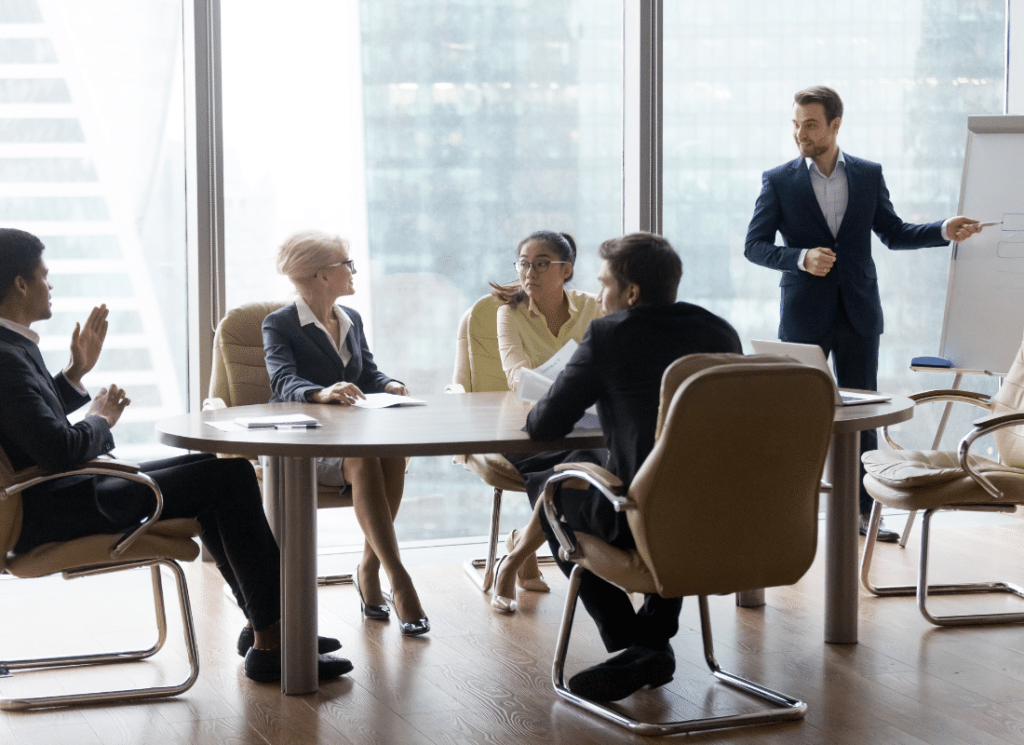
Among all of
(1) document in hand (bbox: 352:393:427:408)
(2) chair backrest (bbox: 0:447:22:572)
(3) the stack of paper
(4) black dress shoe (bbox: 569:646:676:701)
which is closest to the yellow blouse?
(1) document in hand (bbox: 352:393:427:408)

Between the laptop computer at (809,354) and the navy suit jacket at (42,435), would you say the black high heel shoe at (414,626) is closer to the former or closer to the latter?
the navy suit jacket at (42,435)

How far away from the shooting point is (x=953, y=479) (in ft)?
11.7

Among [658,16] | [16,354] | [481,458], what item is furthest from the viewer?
[658,16]

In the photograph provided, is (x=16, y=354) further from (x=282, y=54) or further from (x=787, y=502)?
(x=282, y=54)

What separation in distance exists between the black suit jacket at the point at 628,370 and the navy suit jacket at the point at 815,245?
1.99 m

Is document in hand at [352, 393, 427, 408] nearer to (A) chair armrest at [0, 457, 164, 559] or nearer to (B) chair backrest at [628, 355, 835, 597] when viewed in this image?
(A) chair armrest at [0, 457, 164, 559]

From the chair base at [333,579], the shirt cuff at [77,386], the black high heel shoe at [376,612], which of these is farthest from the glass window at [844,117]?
the shirt cuff at [77,386]

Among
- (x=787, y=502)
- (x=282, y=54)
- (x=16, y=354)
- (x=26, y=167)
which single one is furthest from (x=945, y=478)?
(x=26, y=167)

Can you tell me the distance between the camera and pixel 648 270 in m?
2.81

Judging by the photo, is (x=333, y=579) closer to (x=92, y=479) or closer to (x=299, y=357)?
(x=299, y=357)

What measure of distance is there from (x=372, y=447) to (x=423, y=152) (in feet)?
8.03

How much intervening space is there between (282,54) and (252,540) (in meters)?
2.40

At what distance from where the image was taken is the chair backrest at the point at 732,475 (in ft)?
8.11

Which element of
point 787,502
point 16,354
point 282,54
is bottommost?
point 787,502
